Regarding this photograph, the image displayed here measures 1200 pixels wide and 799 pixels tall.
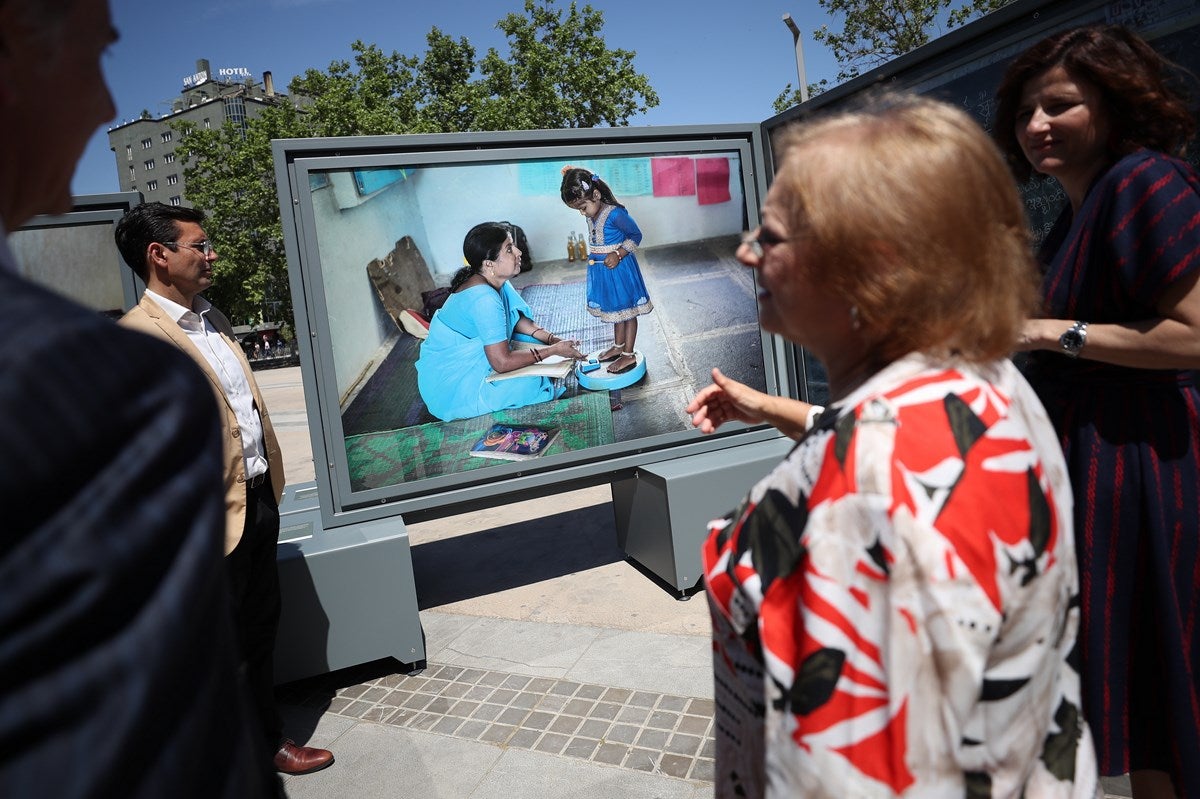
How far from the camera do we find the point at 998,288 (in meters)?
1.13

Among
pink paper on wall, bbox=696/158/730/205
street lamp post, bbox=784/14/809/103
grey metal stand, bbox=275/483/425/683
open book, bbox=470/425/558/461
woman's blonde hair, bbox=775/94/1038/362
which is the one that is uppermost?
street lamp post, bbox=784/14/809/103

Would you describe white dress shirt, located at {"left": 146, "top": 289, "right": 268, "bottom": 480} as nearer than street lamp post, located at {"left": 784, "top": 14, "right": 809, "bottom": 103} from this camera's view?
Yes

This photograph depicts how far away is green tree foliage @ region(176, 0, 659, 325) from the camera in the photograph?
1128 inches

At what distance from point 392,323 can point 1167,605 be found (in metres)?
3.53

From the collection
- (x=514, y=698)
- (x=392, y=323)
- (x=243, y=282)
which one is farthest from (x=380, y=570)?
(x=243, y=282)

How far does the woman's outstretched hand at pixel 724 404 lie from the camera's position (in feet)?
6.07

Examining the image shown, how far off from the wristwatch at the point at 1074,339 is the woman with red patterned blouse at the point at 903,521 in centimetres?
67

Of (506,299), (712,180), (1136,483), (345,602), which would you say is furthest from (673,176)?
(1136,483)

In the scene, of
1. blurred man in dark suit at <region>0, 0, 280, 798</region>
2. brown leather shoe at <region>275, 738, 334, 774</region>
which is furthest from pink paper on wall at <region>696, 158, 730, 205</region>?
blurred man in dark suit at <region>0, 0, 280, 798</region>

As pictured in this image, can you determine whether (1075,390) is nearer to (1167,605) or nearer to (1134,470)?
(1134,470)

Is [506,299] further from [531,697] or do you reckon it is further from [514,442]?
[531,697]

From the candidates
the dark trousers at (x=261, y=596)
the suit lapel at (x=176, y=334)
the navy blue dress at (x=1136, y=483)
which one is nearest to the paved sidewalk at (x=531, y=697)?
the dark trousers at (x=261, y=596)

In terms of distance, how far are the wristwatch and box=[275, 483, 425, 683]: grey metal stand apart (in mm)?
2990

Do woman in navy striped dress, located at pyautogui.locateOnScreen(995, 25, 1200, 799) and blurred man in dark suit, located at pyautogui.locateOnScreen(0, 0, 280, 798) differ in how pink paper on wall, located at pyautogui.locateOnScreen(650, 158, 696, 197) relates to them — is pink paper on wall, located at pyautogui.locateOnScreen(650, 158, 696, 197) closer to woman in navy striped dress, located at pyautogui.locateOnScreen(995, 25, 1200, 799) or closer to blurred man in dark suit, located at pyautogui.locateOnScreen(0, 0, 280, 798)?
woman in navy striped dress, located at pyautogui.locateOnScreen(995, 25, 1200, 799)
